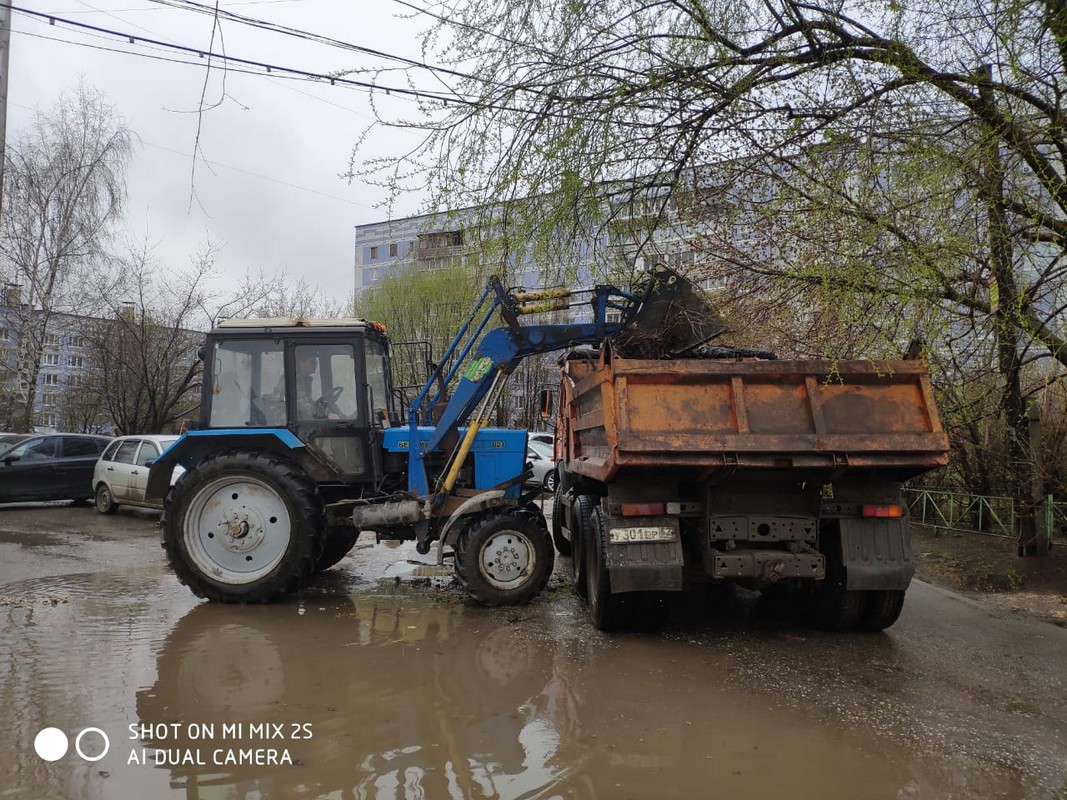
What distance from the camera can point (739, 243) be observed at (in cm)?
761

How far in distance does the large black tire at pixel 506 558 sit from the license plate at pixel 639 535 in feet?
4.57

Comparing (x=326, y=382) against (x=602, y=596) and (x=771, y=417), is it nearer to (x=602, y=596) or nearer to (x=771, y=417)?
(x=602, y=596)

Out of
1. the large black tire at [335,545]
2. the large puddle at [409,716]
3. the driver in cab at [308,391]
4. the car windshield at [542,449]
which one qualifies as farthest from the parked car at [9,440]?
the car windshield at [542,449]

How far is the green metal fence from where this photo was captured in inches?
377

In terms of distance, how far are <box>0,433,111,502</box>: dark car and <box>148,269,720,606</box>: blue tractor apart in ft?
29.5

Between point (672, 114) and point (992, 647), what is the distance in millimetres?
4949

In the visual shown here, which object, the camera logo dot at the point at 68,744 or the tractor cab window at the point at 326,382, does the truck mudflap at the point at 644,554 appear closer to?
the tractor cab window at the point at 326,382

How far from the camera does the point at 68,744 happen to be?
3955mm

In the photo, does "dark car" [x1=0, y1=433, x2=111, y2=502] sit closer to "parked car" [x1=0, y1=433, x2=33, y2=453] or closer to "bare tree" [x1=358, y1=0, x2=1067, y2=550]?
"parked car" [x1=0, y1=433, x2=33, y2=453]

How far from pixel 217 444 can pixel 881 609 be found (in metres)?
6.14

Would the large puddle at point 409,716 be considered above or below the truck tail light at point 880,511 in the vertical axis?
below

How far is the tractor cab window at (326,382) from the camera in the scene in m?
7.63

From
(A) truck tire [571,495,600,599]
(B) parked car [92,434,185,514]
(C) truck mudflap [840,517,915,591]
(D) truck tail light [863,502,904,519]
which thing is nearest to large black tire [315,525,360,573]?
(A) truck tire [571,495,600,599]

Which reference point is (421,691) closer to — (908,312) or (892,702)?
(892,702)
